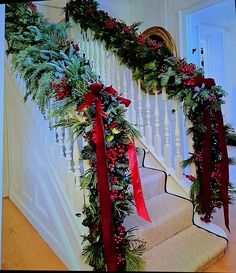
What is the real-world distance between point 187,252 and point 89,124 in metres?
0.79

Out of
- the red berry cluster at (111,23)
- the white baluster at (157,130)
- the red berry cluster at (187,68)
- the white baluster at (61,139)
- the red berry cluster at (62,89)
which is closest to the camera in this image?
the red berry cluster at (62,89)

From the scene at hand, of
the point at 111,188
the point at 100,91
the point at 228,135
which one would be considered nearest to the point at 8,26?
the point at 100,91

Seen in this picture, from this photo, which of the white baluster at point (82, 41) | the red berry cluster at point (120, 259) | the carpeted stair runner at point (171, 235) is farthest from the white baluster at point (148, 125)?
the red berry cluster at point (120, 259)

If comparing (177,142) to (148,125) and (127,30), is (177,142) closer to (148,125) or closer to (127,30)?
(148,125)

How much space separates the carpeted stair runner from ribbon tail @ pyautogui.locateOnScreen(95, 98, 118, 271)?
20cm

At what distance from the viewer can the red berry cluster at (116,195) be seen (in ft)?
3.79

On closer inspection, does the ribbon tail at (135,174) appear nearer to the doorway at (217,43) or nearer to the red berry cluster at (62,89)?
the red berry cluster at (62,89)

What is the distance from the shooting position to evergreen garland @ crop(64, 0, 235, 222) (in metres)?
1.63

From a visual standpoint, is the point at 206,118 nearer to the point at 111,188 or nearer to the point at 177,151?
the point at 177,151

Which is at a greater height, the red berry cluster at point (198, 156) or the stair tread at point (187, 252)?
the red berry cluster at point (198, 156)

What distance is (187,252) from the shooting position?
1275 millimetres

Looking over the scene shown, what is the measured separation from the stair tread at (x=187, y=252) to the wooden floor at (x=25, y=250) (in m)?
0.05

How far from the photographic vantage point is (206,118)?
1.64 metres

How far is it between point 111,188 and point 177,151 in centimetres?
88
